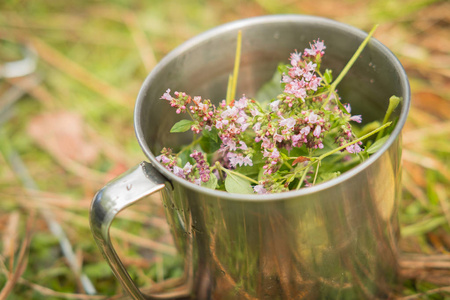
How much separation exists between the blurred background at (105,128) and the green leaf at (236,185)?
0.31 metres

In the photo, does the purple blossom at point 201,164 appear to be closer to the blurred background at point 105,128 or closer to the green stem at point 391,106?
the green stem at point 391,106

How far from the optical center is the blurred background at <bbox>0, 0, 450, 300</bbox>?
0.71 meters

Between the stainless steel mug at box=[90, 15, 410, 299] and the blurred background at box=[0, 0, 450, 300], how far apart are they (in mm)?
202

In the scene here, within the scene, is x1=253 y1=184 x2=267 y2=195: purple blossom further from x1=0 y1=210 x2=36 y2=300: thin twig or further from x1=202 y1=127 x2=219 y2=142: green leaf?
x1=0 y1=210 x2=36 y2=300: thin twig

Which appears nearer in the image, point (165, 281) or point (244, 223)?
point (244, 223)

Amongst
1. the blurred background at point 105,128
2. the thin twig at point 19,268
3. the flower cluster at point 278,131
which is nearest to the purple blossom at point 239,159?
the flower cluster at point 278,131

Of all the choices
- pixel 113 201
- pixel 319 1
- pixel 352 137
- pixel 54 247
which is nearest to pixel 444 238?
pixel 352 137

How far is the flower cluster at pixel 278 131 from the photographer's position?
40 centimetres

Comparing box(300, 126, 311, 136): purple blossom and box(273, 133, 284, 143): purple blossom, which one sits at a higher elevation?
box(300, 126, 311, 136): purple blossom

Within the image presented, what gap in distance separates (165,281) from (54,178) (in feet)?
1.29

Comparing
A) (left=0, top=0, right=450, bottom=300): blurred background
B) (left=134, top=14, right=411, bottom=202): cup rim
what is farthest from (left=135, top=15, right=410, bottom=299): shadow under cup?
(left=0, top=0, right=450, bottom=300): blurred background

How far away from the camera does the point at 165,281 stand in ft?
2.16

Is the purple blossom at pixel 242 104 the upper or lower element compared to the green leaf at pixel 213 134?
upper

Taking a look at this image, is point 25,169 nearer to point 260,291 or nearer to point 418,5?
point 260,291
